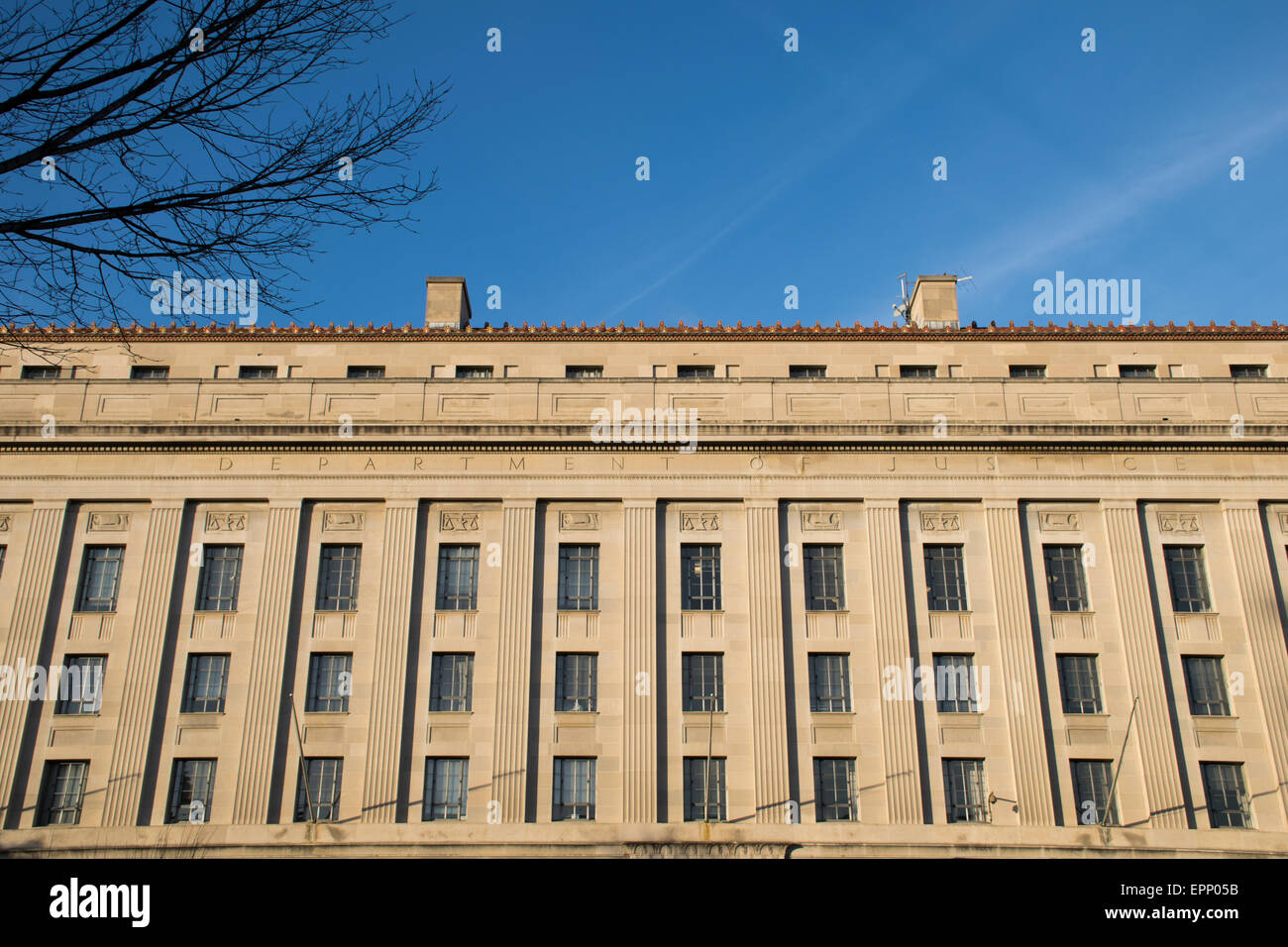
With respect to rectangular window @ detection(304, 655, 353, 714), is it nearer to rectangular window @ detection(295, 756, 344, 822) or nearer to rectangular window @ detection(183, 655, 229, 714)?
rectangular window @ detection(295, 756, 344, 822)

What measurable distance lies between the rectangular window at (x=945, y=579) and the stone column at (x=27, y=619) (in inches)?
1020

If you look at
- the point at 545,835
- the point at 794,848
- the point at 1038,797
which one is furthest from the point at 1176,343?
the point at 545,835

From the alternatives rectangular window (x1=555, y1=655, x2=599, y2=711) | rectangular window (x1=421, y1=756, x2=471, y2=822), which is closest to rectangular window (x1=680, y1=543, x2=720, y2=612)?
rectangular window (x1=555, y1=655, x2=599, y2=711)

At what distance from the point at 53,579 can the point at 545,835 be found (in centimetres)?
1703

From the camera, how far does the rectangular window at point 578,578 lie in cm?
3145

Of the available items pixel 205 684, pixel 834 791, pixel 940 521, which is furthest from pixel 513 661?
pixel 940 521

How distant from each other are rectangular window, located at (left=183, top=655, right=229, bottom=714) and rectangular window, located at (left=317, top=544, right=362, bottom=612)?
3220 millimetres

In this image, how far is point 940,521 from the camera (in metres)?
32.5

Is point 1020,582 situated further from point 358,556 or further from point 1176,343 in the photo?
point 358,556

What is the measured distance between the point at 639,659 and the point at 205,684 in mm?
12459

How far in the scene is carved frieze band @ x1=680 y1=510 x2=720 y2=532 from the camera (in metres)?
32.3

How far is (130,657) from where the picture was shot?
99.1ft
